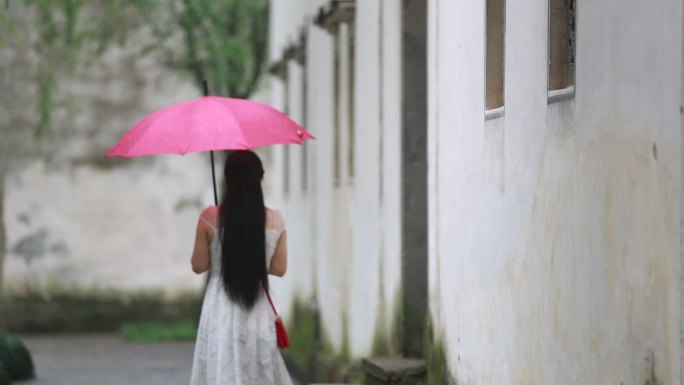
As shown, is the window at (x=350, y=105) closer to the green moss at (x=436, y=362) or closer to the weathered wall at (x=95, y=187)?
the green moss at (x=436, y=362)

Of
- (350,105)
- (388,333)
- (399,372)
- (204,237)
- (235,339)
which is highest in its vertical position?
(350,105)

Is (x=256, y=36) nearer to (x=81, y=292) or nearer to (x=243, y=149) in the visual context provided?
(x=81, y=292)

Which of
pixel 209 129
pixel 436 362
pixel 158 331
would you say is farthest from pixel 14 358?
pixel 158 331

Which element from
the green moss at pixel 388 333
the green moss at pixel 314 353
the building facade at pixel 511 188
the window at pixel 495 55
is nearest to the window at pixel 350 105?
the building facade at pixel 511 188

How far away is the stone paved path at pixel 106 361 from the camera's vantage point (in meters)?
14.7

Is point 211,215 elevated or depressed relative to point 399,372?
elevated

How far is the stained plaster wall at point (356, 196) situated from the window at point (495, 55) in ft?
9.67

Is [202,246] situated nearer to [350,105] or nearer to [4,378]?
[4,378]

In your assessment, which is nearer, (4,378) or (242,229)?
(242,229)

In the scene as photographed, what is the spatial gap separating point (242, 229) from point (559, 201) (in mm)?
1384

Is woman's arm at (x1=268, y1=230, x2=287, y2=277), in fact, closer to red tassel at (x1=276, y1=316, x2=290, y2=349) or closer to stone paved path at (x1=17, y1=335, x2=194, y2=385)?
red tassel at (x1=276, y1=316, x2=290, y2=349)

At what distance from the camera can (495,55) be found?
8.41 metres

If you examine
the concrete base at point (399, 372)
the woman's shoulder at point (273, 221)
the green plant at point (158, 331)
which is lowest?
the green plant at point (158, 331)

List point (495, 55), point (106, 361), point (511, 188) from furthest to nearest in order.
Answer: point (106, 361) < point (495, 55) < point (511, 188)
